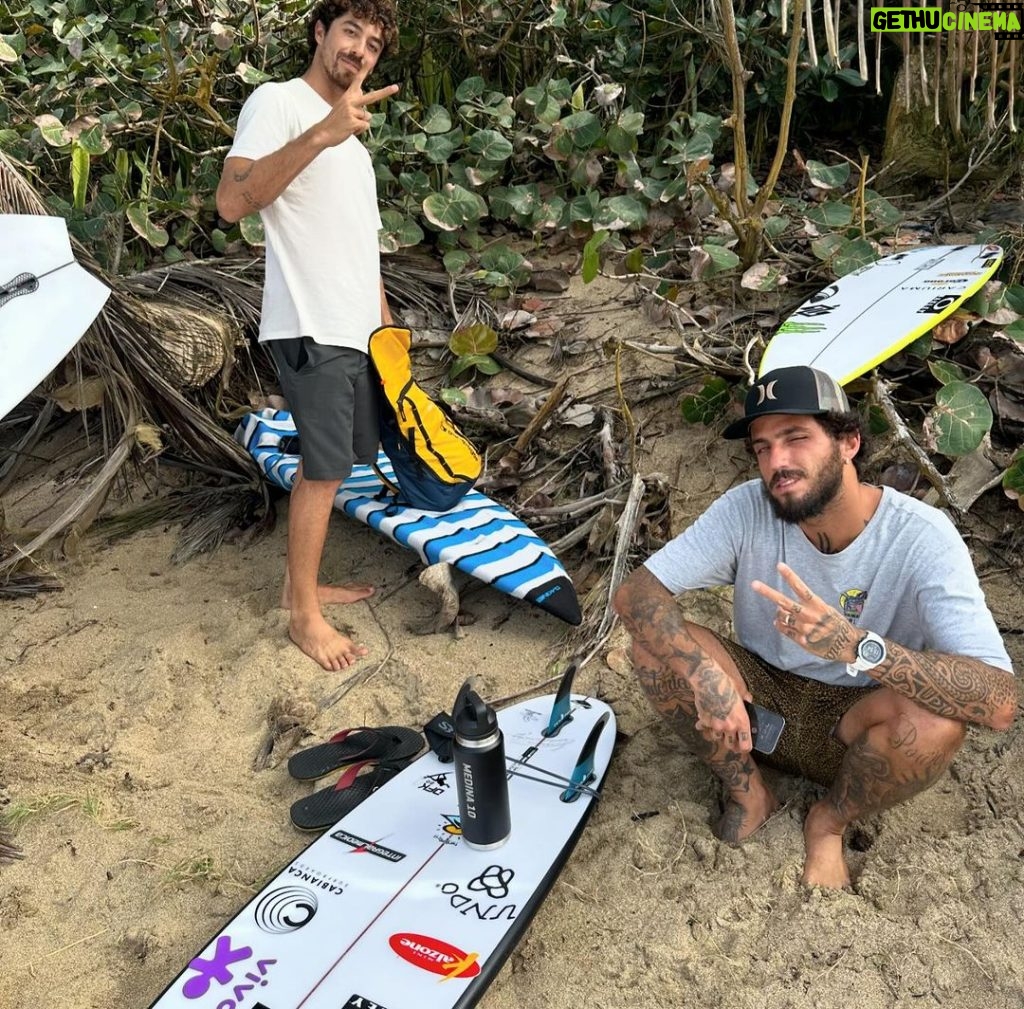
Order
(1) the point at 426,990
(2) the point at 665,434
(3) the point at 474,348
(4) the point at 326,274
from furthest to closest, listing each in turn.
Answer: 1. (3) the point at 474,348
2. (2) the point at 665,434
3. (4) the point at 326,274
4. (1) the point at 426,990

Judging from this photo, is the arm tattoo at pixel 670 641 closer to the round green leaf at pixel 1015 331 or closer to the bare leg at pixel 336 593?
the bare leg at pixel 336 593

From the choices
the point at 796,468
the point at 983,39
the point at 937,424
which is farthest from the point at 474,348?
the point at 983,39

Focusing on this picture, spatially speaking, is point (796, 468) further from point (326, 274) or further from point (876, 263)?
point (876, 263)

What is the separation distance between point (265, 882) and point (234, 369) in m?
2.50

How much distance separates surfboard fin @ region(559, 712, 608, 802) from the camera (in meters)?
2.43

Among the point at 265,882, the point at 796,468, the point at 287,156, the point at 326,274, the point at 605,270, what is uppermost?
the point at 287,156

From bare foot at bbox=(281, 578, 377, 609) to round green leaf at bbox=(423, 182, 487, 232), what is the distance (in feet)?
6.10

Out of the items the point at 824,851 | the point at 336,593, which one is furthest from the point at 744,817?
the point at 336,593

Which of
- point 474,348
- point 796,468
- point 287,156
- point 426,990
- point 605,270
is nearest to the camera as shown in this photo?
point 426,990

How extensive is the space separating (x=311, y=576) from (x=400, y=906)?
1257 millimetres

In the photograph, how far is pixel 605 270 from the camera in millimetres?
4484

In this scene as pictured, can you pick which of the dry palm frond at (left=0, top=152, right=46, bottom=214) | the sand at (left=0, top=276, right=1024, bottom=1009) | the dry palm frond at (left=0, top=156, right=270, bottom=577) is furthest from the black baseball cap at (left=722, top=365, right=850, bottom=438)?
the dry palm frond at (left=0, top=152, right=46, bottom=214)

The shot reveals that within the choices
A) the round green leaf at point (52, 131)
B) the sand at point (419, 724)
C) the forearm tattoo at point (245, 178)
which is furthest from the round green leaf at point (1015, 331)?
the round green leaf at point (52, 131)

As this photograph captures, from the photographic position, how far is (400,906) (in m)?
2.13
